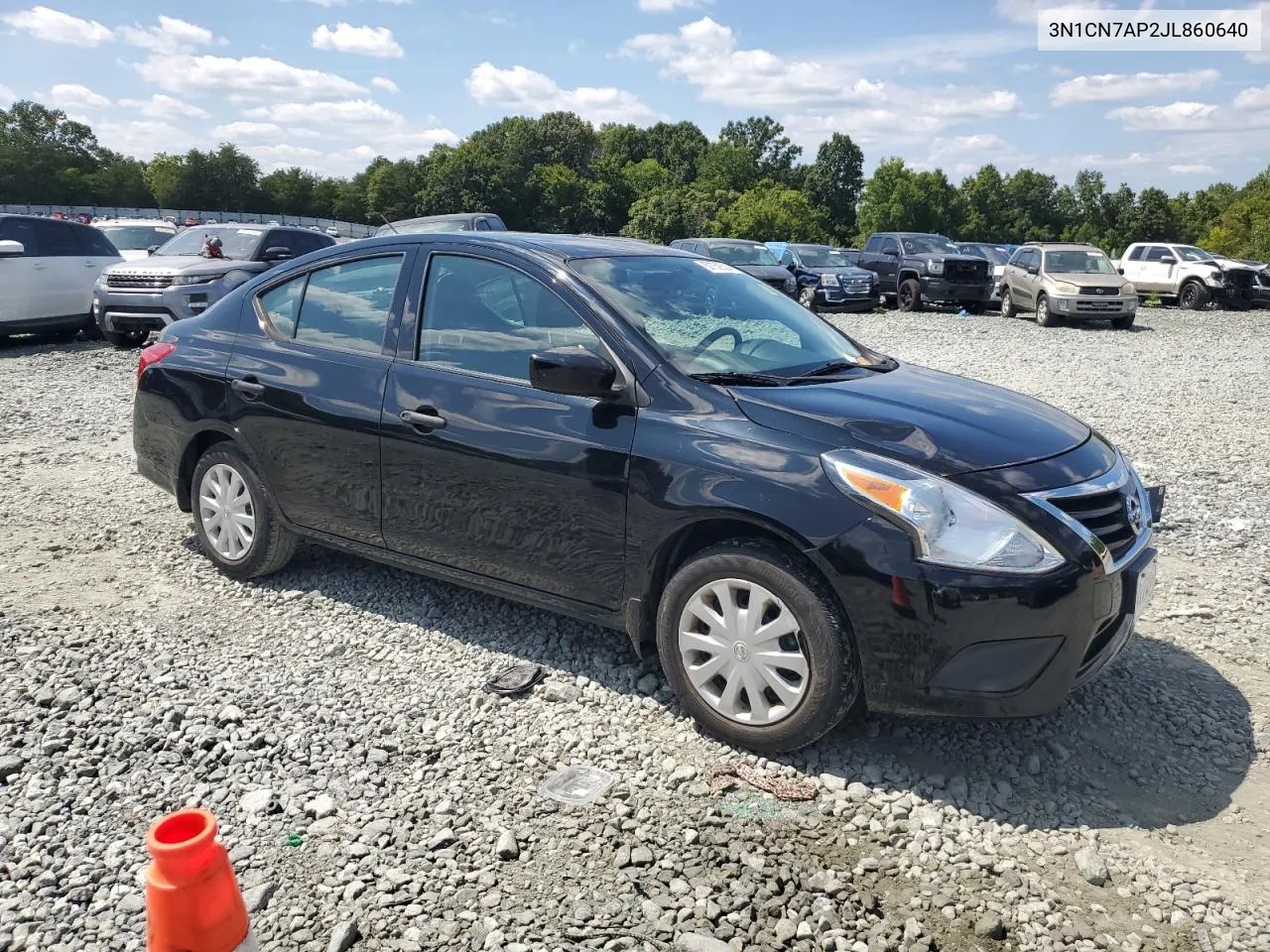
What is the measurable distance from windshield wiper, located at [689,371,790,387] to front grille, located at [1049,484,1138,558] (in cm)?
110

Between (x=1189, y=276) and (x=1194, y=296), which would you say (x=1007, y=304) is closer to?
(x=1194, y=296)

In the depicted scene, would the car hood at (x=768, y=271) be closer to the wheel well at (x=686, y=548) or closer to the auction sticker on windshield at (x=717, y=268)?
the auction sticker on windshield at (x=717, y=268)

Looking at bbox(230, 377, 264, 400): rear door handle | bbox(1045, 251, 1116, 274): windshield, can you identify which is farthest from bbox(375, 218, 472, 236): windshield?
bbox(230, 377, 264, 400): rear door handle

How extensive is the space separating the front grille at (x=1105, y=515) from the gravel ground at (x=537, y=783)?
802 millimetres

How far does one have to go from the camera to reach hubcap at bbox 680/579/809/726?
339cm

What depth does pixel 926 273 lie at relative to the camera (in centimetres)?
2312

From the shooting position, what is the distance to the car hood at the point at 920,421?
3.40m

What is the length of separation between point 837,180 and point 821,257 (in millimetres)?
98327

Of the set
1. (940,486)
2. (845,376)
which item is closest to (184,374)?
(845,376)

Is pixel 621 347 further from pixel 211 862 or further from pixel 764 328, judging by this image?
pixel 211 862

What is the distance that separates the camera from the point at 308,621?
4.72 m

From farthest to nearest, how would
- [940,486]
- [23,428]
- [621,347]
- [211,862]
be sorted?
[23,428] → [621,347] → [940,486] → [211,862]

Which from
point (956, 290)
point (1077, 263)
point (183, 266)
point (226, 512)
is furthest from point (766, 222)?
point (226, 512)

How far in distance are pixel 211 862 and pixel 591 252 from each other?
9.68 feet
